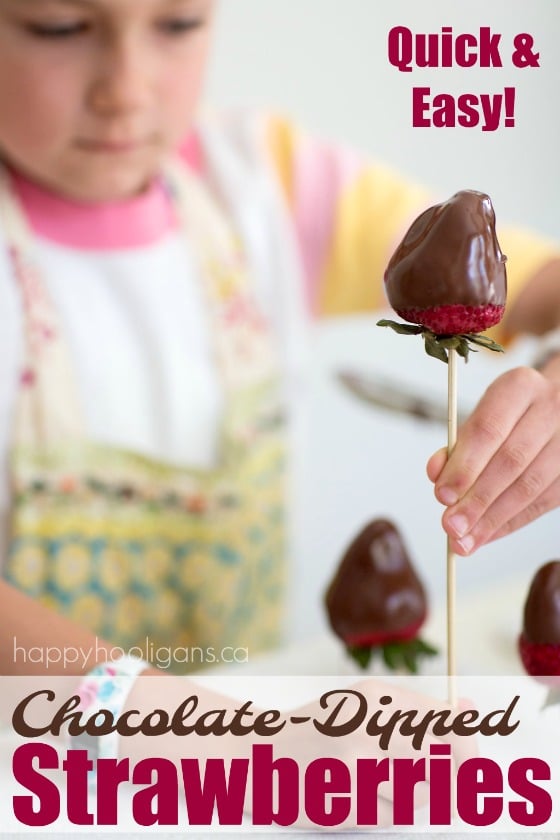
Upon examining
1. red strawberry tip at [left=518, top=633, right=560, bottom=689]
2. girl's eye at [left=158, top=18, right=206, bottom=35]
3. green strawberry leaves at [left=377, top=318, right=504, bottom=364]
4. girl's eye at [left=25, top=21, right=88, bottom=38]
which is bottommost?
red strawberry tip at [left=518, top=633, right=560, bottom=689]

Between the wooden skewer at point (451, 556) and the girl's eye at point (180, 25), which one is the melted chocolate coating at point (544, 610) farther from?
the girl's eye at point (180, 25)

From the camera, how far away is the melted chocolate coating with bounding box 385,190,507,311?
32 cm

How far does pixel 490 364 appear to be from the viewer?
0.99 metres

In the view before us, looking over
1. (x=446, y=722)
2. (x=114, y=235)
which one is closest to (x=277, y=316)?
(x=114, y=235)

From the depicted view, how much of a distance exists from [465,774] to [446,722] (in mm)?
19

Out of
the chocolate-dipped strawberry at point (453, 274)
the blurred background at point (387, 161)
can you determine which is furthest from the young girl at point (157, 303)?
the chocolate-dipped strawberry at point (453, 274)

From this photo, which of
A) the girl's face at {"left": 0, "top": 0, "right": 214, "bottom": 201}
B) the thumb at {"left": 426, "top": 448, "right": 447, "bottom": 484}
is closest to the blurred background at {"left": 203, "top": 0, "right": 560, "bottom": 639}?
the girl's face at {"left": 0, "top": 0, "right": 214, "bottom": 201}

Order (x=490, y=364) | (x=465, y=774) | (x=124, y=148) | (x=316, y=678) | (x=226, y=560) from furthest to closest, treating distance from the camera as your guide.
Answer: (x=490, y=364) < (x=226, y=560) < (x=124, y=148) < (x=316, y=678) < (x=465, y=774)

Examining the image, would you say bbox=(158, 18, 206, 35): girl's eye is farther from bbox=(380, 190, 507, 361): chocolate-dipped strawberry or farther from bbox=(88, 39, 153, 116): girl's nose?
bbox=(380, 190, 507, 361): chocolate-dipped strawberry

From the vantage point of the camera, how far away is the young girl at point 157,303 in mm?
568

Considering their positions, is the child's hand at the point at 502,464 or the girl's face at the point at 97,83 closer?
the child's hand at the point at 502,464

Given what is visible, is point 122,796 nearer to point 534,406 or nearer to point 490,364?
point 534,406

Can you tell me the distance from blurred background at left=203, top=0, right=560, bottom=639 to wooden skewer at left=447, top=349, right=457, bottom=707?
0.53 meters

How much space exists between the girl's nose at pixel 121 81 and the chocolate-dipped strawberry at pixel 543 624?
1.09 feet
